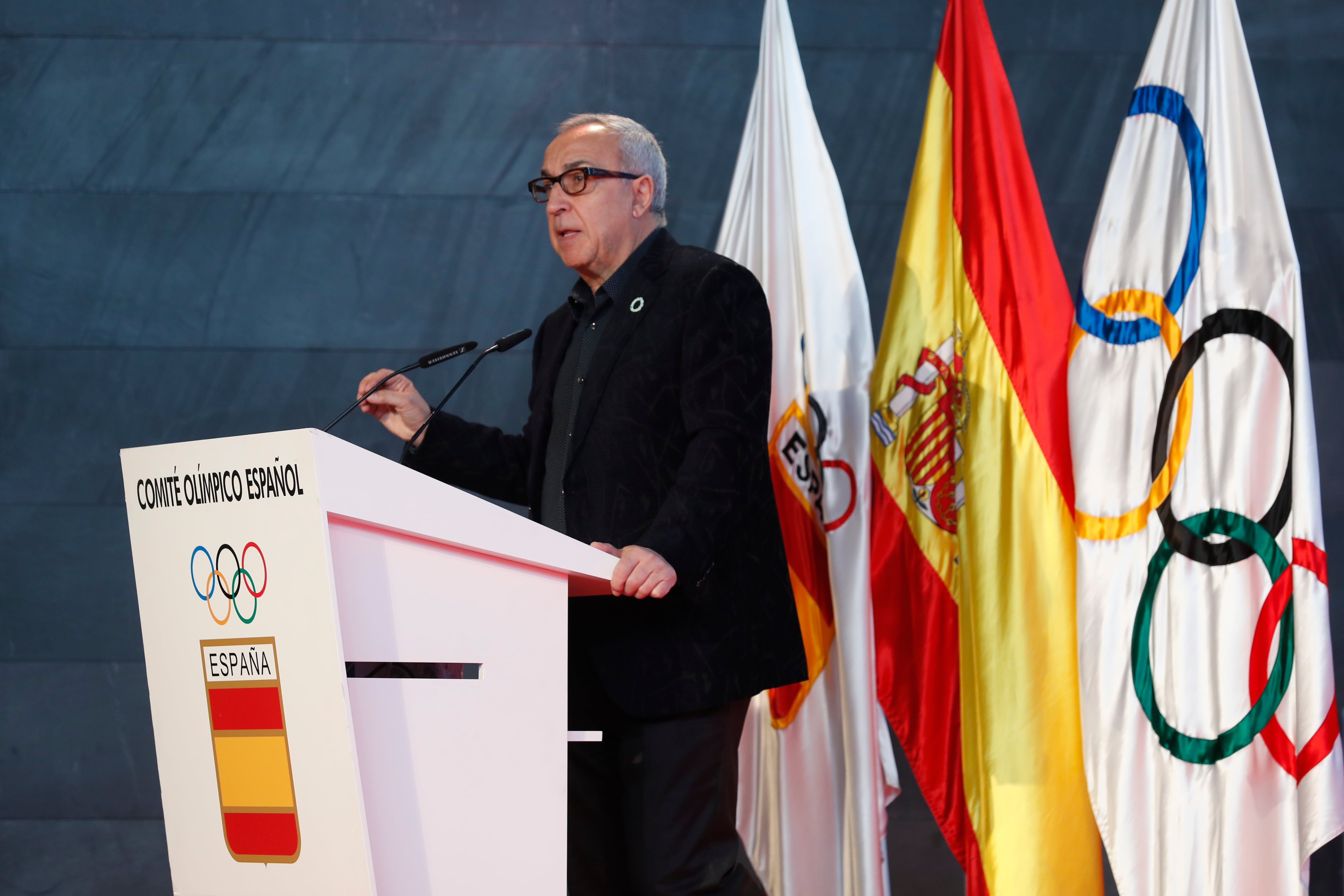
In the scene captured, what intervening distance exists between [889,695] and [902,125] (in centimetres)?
144

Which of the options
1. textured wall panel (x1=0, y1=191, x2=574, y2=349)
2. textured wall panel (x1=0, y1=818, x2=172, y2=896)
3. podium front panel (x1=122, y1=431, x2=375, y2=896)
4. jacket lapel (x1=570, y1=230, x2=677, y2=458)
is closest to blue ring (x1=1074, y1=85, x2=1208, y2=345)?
jacket lapel (x1=570, y1=230, x2=677, y2=458)

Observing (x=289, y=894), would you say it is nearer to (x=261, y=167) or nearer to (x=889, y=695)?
(x=889, y=695)

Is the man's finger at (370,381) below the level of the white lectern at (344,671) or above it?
above

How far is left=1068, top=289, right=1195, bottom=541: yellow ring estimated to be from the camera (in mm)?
2012

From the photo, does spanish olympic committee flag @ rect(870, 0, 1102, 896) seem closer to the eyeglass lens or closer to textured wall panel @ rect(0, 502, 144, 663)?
the eyeglass lens

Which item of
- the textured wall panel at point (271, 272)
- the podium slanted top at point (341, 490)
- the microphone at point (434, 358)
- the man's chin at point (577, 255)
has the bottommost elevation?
the podium slanted top at point (341, 490)

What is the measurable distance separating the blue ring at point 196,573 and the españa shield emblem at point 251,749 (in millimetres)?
50

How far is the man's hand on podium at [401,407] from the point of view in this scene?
1.82 metres

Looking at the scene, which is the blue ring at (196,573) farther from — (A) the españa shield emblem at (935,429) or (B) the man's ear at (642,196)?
(A) the españa shield emblem at (935,429)

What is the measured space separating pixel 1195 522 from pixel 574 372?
1.11 metres

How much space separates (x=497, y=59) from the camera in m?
2.91

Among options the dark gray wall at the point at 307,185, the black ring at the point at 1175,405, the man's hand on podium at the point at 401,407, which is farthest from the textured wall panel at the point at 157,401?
the black ring at the point at 1175,405

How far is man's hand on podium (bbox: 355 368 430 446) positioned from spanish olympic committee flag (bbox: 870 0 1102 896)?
94cm

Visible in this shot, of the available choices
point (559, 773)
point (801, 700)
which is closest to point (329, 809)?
point (559, 773)
